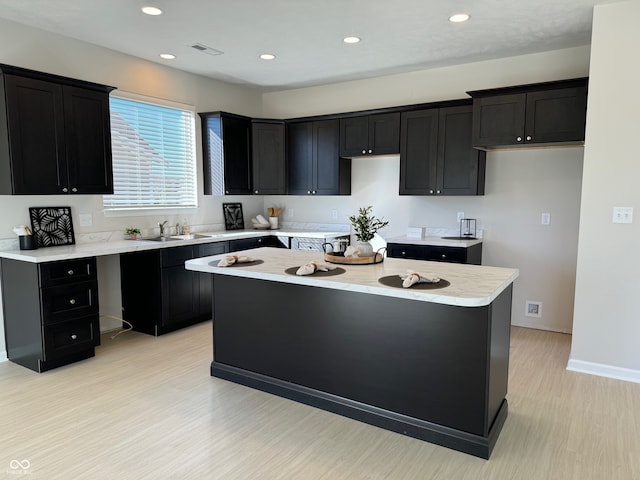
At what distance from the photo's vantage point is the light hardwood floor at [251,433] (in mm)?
2178

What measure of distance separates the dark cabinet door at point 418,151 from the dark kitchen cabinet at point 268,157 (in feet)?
5.35

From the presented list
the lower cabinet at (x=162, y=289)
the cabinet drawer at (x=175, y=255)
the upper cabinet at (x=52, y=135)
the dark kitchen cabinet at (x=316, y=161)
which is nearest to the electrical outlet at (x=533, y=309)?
the dark kitchen cabinet at (x=316, y=161)

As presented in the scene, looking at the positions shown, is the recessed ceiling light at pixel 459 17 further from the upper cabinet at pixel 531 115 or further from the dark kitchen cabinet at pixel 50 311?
the dark kitchen cabinet at pixel 50 311

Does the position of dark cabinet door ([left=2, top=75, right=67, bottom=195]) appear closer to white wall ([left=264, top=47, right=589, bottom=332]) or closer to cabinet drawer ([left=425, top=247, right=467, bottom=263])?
white wall ([left=264, top=47, right=589, bottom=332])

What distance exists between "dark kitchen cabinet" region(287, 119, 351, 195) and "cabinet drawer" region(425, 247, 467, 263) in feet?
4.88

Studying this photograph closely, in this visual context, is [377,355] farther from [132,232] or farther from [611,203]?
[132,232]

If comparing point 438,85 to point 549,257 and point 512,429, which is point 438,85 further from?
point 512,429

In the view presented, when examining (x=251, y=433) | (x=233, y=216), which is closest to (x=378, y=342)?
(x=251, y=433)

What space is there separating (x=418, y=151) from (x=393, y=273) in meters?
2.42

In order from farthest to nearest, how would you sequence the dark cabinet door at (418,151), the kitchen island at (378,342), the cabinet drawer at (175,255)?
the dark cabinet door at (418,151)
the cabinet drawer at (175,255)
the kitchen island at (378,342)

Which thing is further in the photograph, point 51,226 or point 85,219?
point 85,219

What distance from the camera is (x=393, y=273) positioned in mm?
2639

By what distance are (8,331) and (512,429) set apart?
3857mm

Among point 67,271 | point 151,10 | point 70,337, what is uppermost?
point 151,10
